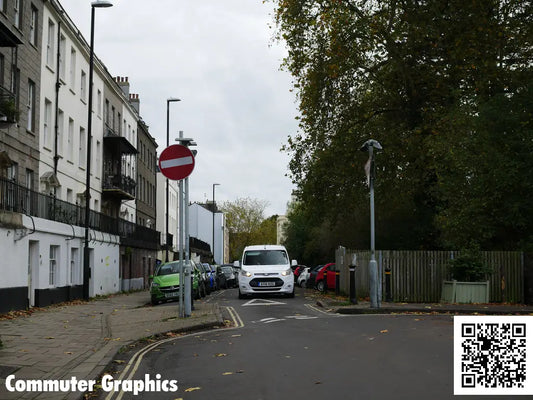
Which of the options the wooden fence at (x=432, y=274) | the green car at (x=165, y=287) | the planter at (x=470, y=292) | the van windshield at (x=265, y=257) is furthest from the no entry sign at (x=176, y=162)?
the van windshield at (x=265, y=257)

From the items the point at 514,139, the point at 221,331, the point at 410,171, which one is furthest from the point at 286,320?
the point at 410,171

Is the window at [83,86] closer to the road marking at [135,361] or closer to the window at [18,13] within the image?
the window at [18,13]

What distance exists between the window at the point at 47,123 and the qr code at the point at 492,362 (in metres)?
25.1

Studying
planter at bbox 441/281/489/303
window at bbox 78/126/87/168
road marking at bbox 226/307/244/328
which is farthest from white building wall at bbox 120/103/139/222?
planter at bbox 441/281/489/303

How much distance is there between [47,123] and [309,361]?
933 inches

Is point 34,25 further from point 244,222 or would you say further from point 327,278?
point 244,222

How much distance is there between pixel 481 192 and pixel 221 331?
11478 mm

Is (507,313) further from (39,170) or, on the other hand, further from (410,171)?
(39,170)

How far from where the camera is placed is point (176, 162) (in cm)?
1525

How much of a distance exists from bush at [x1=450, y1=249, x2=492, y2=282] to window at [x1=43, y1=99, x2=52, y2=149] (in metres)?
17.5

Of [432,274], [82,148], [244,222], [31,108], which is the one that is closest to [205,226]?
[244,222]

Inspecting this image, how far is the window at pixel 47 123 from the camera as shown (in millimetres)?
29745

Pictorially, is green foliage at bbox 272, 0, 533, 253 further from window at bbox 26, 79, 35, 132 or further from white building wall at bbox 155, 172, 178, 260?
white building wall at bbox 155, 172, 178, 260

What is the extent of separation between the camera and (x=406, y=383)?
24.4 ft
